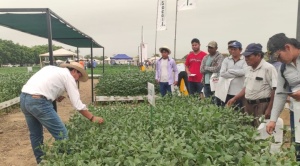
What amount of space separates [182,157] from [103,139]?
0.90 meters

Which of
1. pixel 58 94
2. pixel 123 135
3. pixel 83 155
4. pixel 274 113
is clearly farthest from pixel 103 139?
pixel 274 113

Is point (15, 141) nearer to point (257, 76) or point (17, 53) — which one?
point (257, 76)

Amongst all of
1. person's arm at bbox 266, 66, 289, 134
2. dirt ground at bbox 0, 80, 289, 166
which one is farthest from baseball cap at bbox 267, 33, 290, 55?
dirt ground at bbox 0, 80, 289, 166

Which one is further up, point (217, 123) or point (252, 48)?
point (252, 48)

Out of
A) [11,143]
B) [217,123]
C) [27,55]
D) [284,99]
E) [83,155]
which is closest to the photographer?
[83,155]

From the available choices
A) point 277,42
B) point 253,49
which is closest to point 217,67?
point 253,49

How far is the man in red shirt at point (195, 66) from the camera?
6.75 meters

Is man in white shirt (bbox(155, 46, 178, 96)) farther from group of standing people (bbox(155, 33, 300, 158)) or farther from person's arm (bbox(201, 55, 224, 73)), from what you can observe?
person's arm (bbox(201, 55, 224, 73))

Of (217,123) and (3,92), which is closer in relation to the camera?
(217,123)

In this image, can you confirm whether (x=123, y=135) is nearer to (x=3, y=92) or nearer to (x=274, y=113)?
(x=274, y=113)

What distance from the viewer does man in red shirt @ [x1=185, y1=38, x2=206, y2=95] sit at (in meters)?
6.75

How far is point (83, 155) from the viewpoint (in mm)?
2164

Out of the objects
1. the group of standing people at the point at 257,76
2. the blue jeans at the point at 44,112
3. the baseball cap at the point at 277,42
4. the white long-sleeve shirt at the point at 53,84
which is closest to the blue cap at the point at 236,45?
the group of standing people at the point at 257,76

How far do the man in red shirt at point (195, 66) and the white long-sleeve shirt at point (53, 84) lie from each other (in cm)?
388
